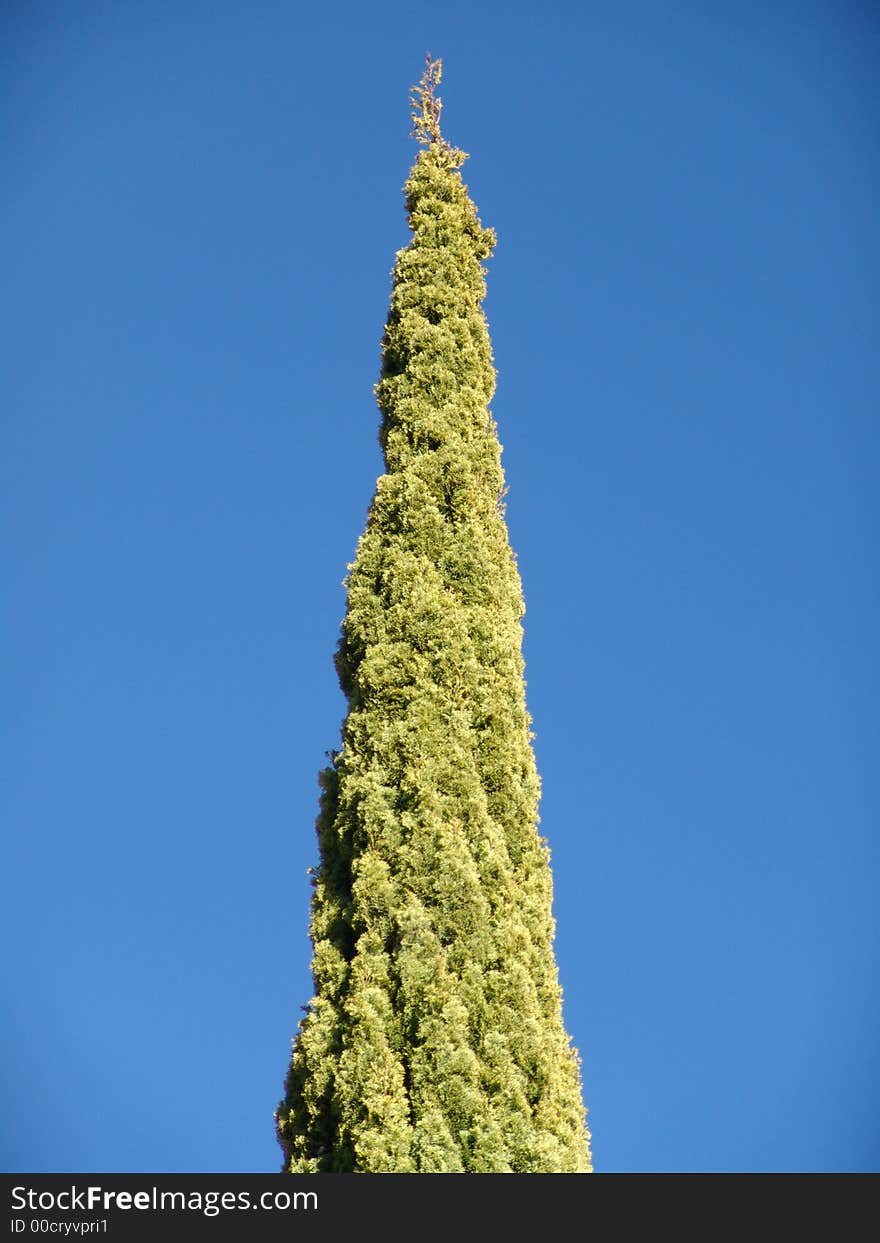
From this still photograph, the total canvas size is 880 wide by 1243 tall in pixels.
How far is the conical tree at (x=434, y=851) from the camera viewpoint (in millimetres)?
6949

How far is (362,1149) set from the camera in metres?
6.67

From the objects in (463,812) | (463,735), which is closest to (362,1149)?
(463,812)

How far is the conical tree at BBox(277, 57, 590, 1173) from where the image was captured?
6949 mm

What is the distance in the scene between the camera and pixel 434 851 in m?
7.54

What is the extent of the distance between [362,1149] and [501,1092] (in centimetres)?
96

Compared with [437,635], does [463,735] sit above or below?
below

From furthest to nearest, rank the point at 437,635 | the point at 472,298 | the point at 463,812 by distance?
the point at 472,298 → the point at 437,635 → the point at 463,812
